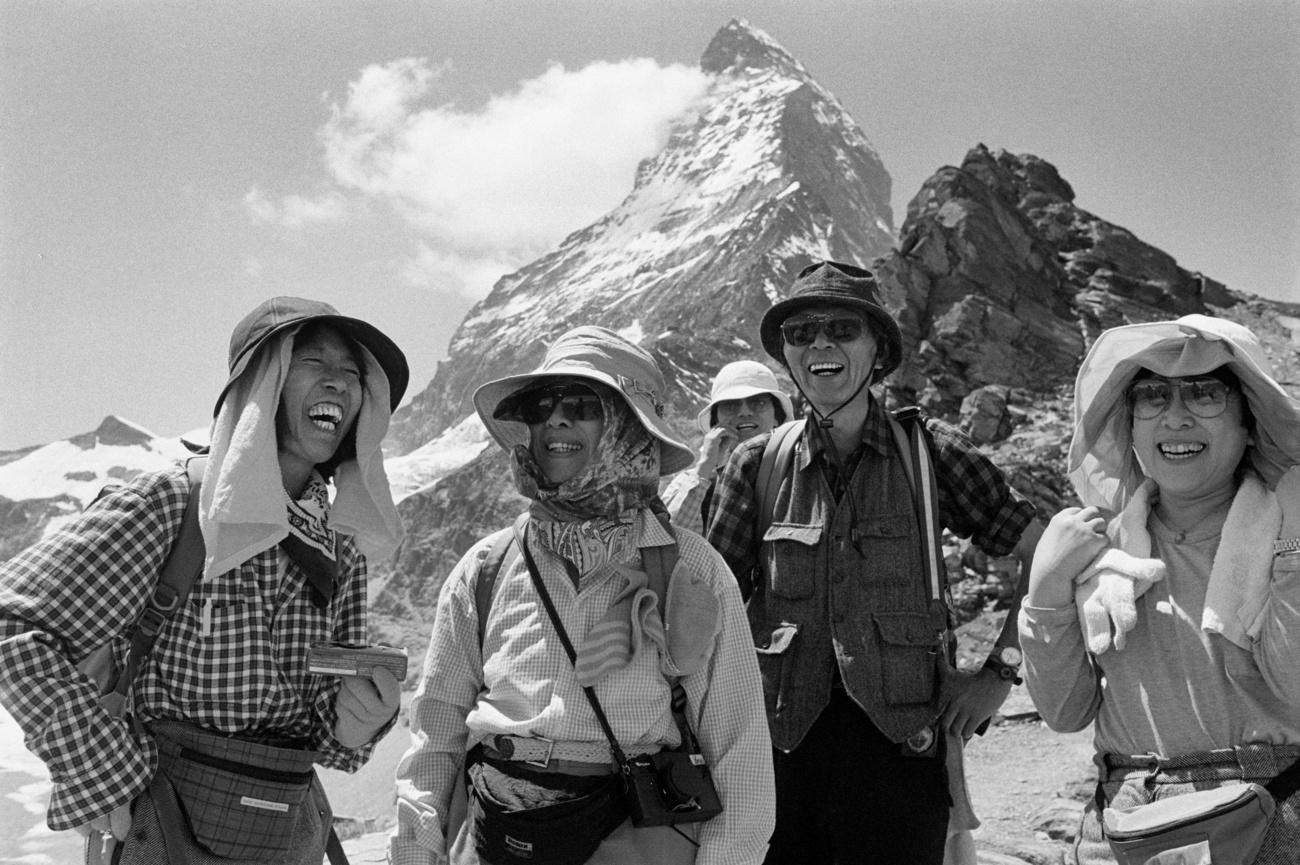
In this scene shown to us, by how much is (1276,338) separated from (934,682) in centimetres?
4620

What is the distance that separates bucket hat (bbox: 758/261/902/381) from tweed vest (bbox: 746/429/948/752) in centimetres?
54

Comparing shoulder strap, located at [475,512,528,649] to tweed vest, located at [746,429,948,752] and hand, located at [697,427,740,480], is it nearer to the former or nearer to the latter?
tweed vest, located at [746,429,948,752]

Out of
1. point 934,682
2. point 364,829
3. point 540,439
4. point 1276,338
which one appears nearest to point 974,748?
point 364,829

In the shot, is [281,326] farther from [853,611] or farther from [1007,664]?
[1007,664]

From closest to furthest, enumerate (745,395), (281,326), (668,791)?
(668,791) < (281,326) < (745,395)

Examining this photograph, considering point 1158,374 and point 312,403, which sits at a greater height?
point 1158,374

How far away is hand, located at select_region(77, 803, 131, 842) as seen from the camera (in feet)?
9.21

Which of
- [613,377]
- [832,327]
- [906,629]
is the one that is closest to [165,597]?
[613,377]

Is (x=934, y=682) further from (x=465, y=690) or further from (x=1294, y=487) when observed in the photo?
(x=465, y=690)

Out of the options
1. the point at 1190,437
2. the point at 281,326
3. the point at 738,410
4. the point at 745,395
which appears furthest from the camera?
the point at 738,410

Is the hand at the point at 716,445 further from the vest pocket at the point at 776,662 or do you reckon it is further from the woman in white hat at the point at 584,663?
the woman in white hat at the point at 584,663

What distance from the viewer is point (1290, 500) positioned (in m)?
2.93

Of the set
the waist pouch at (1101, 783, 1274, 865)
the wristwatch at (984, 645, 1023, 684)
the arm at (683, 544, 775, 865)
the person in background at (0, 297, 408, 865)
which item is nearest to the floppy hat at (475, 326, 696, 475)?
the arm at (683, 544, 775, 865)

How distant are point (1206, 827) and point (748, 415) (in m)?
4.63
